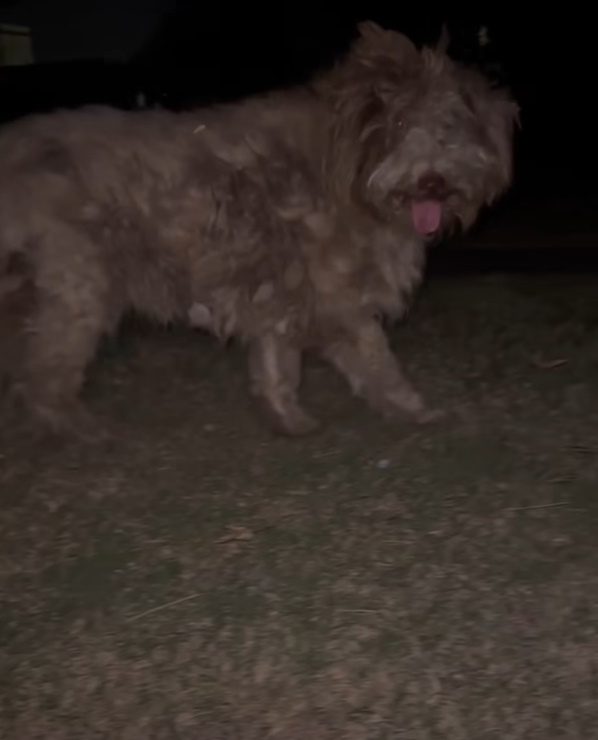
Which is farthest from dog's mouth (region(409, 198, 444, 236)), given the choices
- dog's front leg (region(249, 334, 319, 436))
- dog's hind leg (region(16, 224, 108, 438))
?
dog's hind leg (region(16, 224, 108, 438))

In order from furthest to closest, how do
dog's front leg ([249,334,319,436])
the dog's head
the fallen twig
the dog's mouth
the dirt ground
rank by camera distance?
dog's front leg ([249,334,319,436]), the dog's mouth, the dog's head, the fallen twig, the dirt ground

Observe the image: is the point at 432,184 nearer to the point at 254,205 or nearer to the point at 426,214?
the point at 426,214

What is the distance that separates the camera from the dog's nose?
143 inches

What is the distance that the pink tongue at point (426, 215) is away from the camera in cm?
377

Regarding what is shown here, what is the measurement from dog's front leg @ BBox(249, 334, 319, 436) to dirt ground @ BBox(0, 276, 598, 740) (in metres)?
0.09

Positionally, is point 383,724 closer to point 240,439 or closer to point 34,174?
point 240,439

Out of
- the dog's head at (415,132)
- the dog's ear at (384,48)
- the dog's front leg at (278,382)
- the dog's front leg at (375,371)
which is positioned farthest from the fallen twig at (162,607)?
the dog's ear at (384,48)

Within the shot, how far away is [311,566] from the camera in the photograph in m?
3.18

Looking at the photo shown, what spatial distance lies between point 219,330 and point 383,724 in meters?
1.93

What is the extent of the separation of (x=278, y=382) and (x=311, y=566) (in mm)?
1109

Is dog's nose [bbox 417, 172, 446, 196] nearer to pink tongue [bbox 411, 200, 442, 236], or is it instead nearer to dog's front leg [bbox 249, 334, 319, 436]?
pink tongue [bbox 411, 200, 442, 236]

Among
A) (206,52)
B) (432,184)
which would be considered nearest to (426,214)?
(432,184)

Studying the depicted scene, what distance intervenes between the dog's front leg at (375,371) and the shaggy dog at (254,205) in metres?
0.02

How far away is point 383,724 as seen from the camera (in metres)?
2.54
